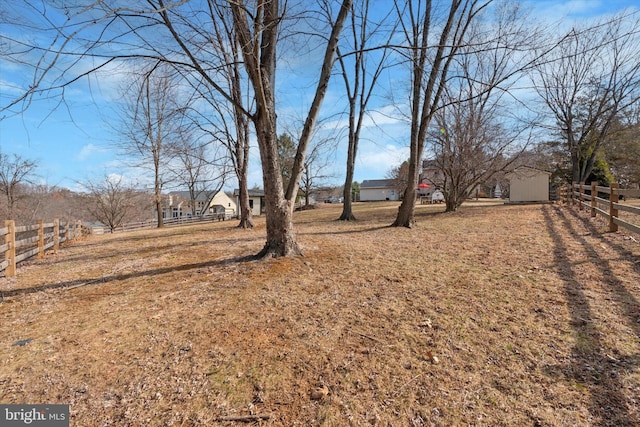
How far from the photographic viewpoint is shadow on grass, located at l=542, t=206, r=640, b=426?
185 cm

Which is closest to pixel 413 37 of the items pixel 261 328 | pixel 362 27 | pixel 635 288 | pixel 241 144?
pixel 362 27

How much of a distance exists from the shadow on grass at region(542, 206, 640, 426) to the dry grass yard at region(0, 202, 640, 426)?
0.04 feet

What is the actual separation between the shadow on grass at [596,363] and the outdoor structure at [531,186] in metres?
15.8

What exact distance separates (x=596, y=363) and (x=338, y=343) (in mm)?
2046

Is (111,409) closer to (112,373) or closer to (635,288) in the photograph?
(112,373)

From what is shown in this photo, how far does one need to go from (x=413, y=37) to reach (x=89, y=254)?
440 inches

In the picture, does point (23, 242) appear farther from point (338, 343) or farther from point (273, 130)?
point (338, 343)

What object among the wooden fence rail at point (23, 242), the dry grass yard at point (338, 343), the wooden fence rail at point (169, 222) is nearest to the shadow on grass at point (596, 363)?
the dry grass yard at point (338, 343)

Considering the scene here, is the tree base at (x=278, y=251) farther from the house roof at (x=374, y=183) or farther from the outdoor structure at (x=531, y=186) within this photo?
the house roof at (x=374, y=183)

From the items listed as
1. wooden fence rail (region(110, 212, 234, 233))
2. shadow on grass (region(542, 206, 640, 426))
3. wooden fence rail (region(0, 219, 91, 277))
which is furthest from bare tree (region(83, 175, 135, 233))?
shadow on grass (region(542, 206, 640, 426))

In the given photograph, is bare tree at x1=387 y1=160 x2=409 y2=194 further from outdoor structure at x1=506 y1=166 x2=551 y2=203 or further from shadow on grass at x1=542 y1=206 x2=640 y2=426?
shadow on grass at x1=542 y1=206 x2=640 y2=426

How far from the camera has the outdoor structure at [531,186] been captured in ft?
56.4

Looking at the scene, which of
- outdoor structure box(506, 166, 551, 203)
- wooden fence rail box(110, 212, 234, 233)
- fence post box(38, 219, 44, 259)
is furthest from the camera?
wooden fence rail box(110, 212, 234, 233)

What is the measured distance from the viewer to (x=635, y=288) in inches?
138
